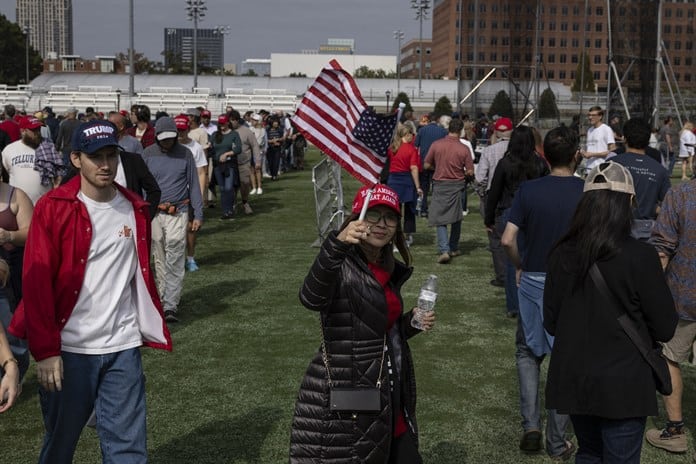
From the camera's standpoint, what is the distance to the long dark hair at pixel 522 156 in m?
8.34

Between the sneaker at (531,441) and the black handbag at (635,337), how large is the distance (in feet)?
6.79

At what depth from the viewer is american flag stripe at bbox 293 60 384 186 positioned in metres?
6.20

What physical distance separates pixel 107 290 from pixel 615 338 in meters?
2.31

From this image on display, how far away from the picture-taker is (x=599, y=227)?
3916mm

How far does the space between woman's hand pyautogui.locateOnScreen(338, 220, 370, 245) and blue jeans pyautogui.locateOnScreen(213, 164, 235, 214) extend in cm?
1394

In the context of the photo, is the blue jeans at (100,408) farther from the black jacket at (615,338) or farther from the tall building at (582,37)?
the tall building at (582,37)

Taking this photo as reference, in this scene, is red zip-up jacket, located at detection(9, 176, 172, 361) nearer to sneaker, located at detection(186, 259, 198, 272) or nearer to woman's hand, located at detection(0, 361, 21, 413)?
woman's hand, located at detection(0, 361, 21, 413)

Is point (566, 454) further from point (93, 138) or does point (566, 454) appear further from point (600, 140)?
point (600, 140)

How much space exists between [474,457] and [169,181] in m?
4.94

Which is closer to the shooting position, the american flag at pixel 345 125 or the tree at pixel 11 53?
the american flag at pixel 345 125

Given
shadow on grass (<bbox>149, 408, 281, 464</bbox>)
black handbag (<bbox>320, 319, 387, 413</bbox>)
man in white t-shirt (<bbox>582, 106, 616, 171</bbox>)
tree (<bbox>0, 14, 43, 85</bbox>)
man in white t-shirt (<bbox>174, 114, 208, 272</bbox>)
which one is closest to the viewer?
black handbag (<bbox>320, 319, 387, 413</bbox>)

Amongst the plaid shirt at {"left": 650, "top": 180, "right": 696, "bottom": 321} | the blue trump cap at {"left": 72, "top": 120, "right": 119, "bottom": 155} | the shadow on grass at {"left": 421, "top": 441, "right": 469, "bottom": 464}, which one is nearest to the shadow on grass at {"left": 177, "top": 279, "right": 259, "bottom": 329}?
the shadow on grass at {"left": 421, "top": 441, "right": 469, "bottom": 464}

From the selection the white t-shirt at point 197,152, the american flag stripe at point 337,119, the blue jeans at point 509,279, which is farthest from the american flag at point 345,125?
the white t-shirt at point 197,152

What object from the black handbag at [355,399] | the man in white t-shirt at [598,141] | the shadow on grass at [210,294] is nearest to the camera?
the black handbag at [355,399]
